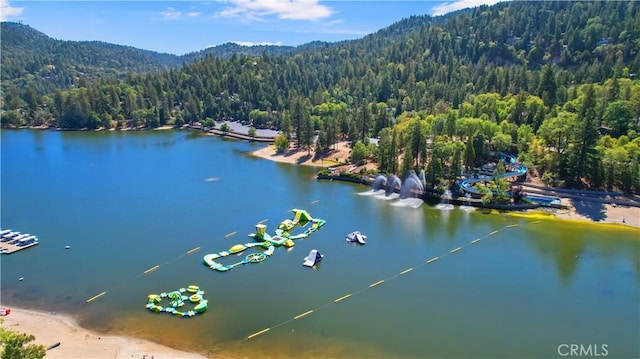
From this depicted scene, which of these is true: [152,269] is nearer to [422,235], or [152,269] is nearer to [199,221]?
[199,221]

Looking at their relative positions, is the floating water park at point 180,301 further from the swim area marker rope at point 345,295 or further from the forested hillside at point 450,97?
the forested hillside at point 450,97

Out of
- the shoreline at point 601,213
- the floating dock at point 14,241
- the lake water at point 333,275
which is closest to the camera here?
the lake water at point 333,275

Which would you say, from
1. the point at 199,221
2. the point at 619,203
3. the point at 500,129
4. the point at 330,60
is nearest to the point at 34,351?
the point at 199,221

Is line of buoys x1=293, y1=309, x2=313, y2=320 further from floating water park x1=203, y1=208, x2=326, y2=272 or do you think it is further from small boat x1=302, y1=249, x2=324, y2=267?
floating water park x1=203, y1=208, x2=326, y2=272

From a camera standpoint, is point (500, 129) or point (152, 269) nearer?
point (152, 269)

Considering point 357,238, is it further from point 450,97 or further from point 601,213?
point 450,97

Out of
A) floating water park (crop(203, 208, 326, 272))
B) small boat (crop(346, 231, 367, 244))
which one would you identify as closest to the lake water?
small boat (crop(346, 231, 367, 244))

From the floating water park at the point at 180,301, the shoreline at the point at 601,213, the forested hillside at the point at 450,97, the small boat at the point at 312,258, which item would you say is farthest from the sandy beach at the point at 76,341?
the shoreline at the point at 601,213
